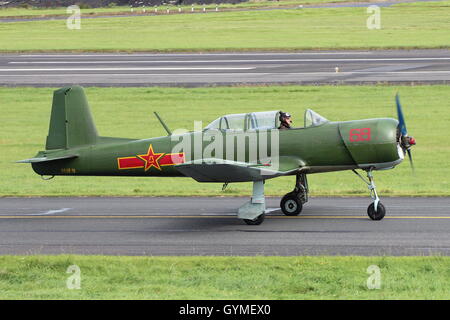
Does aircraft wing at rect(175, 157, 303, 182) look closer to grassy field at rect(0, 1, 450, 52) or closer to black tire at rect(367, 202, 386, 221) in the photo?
black tire at rect(367, 202, 386, 221)

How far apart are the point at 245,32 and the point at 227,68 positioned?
17598 millimetres

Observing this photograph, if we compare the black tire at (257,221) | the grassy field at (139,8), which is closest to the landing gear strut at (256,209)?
the black tire at (257,221)

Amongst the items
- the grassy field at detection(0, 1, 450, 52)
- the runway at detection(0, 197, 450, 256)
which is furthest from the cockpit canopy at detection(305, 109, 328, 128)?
the grassy field at detection(0, 1, 450, 52)

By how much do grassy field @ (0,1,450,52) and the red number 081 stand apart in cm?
3573

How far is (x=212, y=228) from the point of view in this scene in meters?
18.3

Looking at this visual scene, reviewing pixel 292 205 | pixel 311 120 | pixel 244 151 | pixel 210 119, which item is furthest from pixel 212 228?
pixel 210 119

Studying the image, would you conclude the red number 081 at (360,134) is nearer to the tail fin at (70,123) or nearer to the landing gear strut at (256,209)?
the landing gear strut at (256,209)

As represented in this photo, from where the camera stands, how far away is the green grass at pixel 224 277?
12555mm

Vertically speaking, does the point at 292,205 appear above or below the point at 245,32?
below

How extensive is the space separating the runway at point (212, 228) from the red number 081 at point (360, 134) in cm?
180

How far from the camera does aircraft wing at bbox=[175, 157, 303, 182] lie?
17.3m

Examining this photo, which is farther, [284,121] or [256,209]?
[284,121]

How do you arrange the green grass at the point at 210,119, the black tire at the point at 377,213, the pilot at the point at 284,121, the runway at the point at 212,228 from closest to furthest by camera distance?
the runway at the point at 212,228, the black tire at the point at 377,213, the pilot at the point at 284,121, the green grass at the point at 210,119

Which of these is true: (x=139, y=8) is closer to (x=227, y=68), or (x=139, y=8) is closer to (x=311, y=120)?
(x=227, y=68)
